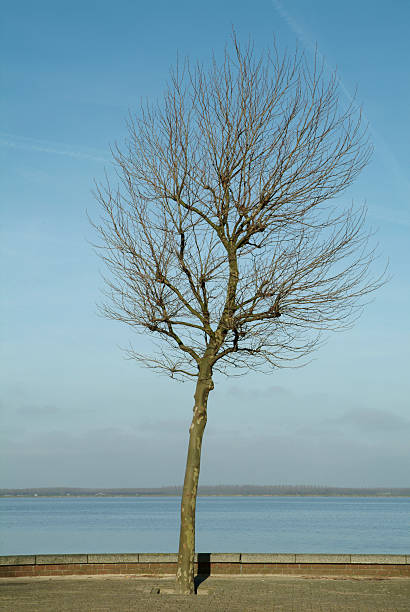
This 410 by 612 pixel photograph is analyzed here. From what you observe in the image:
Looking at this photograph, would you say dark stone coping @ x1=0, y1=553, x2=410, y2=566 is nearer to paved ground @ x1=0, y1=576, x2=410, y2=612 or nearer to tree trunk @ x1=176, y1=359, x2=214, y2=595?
paved ground @ x1=0, y1=576, x2=410, y2=612

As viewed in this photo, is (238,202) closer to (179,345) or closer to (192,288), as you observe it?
(192,288)

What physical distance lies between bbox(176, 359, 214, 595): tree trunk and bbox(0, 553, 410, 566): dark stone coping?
5.11 ft

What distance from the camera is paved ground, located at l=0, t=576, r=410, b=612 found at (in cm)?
1010

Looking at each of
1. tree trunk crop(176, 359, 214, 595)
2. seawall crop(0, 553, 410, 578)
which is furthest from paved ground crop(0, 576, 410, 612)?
tree trunk crop(176, 359, 214, 595)

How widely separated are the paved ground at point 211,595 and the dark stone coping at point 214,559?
0.38 m

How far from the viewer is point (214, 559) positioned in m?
12.8

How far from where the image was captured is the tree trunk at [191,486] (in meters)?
11.3

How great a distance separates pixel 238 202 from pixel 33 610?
7.47m

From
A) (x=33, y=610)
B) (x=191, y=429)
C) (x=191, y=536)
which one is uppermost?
(x=191, y=429)

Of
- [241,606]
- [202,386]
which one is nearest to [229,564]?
[241,606]

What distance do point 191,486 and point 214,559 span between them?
6.84 ft

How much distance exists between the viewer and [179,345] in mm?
12570

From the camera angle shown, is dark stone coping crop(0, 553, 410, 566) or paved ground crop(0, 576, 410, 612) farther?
dark stone coping crop(0, 553, 410, 566)

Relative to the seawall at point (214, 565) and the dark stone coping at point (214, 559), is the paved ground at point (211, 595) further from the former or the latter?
the dark stone coping at point (214, 559)
